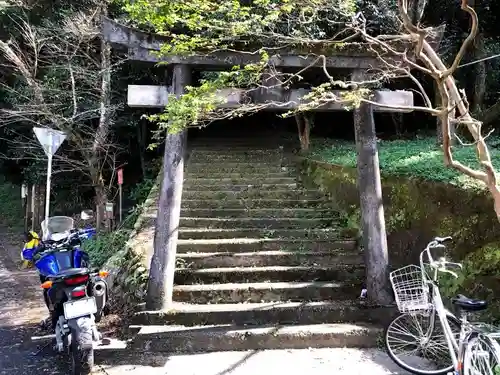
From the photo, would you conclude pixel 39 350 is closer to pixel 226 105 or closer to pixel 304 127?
pixel 226 105

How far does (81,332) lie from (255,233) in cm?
337

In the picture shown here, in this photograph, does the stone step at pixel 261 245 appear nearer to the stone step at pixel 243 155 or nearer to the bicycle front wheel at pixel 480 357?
the bicycle front wheel at pixel 480 357

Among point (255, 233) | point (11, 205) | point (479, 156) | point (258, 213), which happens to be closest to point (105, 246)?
point (258, 213)

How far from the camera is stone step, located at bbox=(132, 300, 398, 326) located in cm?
527

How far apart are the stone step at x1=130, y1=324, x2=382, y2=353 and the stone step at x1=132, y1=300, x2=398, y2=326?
0.18 metres

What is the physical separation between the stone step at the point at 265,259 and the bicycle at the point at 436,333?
173 centimetres

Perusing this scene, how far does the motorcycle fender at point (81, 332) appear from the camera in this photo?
14.0 feet

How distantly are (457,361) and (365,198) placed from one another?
245cm

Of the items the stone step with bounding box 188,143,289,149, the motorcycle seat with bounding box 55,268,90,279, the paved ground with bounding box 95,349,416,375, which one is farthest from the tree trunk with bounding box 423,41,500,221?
the stone step with bounding box 188,143,289,149

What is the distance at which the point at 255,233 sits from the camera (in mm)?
7125

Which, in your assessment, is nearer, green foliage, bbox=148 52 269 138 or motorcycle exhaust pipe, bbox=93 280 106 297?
green foliage, bbox=148 52 269 138

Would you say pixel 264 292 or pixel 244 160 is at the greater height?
pixel 244 160

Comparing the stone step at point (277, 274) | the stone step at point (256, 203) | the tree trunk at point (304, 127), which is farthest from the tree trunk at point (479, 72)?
the stone step at point (277, 274)

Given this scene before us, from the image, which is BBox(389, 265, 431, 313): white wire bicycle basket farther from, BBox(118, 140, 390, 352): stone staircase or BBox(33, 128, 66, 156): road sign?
BBox(33, 128, 66, 156): road sign
